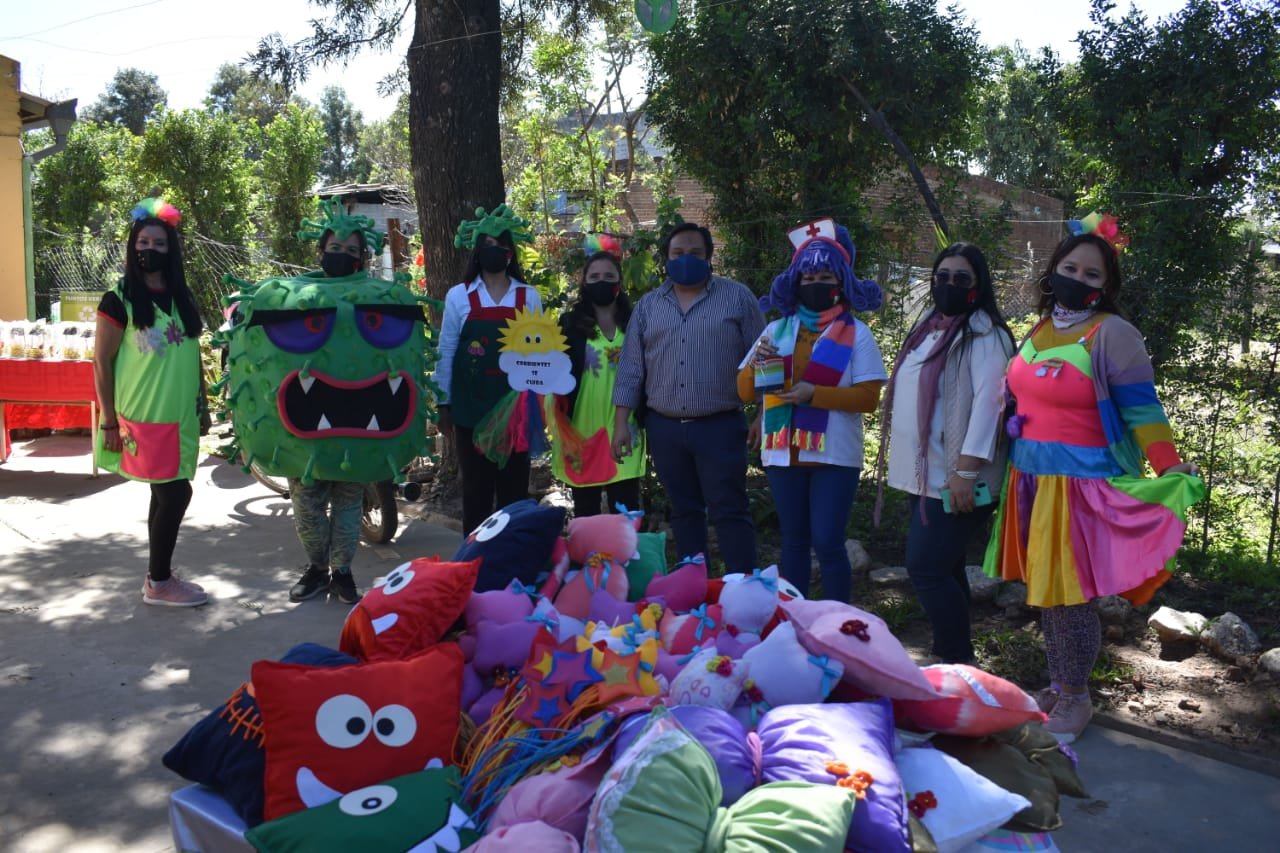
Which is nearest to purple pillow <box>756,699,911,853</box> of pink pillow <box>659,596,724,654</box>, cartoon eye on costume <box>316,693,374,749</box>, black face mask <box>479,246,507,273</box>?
pink pillow <box>659,596,724,654</box>

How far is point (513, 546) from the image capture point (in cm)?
333

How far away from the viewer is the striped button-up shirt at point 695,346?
445 cm

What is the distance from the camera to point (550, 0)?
899 cm

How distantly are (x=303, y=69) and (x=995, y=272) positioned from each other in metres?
5.58

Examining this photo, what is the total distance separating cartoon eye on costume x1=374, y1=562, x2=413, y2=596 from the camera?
2.90 meters

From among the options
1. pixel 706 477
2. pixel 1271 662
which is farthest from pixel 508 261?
pixel 1271 662

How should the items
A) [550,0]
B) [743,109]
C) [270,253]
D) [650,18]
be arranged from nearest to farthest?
[650,18] < [743,109] < [550,0] < [270,253]

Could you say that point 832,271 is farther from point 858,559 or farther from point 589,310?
point 858,559

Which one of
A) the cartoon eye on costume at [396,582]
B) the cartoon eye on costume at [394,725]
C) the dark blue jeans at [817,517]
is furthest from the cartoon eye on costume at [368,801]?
the dark blue jeans at [817,517]

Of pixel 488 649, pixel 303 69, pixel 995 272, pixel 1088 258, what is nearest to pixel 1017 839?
pixel 488 649

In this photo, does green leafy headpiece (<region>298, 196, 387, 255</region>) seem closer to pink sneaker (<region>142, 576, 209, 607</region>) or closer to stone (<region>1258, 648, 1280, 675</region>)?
pink sneaker (<region>142, 576, 209, 607</region>)

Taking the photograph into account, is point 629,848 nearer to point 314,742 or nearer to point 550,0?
point 314,742

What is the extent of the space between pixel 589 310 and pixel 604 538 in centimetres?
194

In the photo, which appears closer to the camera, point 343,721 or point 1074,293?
point 343,721
